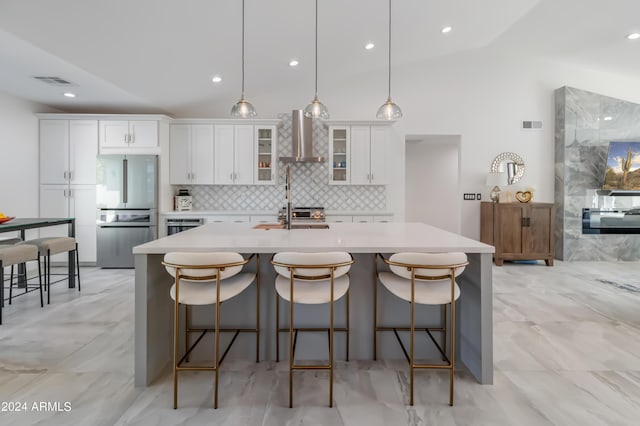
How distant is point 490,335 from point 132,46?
4.20 metres

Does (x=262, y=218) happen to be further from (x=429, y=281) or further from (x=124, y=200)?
(x=429, y=281)

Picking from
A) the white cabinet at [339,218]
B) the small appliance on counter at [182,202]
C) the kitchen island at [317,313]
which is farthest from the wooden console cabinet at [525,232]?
the small appliance on counter at [182,202]

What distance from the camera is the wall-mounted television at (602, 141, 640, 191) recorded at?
5.66 meters

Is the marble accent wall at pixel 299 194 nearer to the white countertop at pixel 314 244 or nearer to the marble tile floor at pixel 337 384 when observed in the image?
the marble tile floor at pixel 337 384

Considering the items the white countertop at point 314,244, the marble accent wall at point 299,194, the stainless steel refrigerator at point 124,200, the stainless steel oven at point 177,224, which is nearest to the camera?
the white countertop at point 314,244

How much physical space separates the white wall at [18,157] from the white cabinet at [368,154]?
4.85 metres

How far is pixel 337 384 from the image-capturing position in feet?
6.91

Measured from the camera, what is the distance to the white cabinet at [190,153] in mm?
5438

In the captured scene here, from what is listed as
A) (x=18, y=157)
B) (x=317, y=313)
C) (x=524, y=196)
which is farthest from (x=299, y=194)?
(x=18, y=157)

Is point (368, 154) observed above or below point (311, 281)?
above

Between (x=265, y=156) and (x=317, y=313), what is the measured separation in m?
3.58

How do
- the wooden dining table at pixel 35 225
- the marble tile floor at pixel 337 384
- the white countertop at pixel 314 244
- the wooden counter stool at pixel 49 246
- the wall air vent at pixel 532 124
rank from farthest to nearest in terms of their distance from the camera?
the wall air vent at pixel 532 124 → the wooden counter stool at pixel 49 246 → the wooden dining table at pixel 35 225 → the white countertop at pixel 314 244 → the marble tile floor at pixel 337 384

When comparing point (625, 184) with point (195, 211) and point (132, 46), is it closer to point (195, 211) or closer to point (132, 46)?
point (195, 211)

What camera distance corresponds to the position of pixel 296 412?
1.83m
